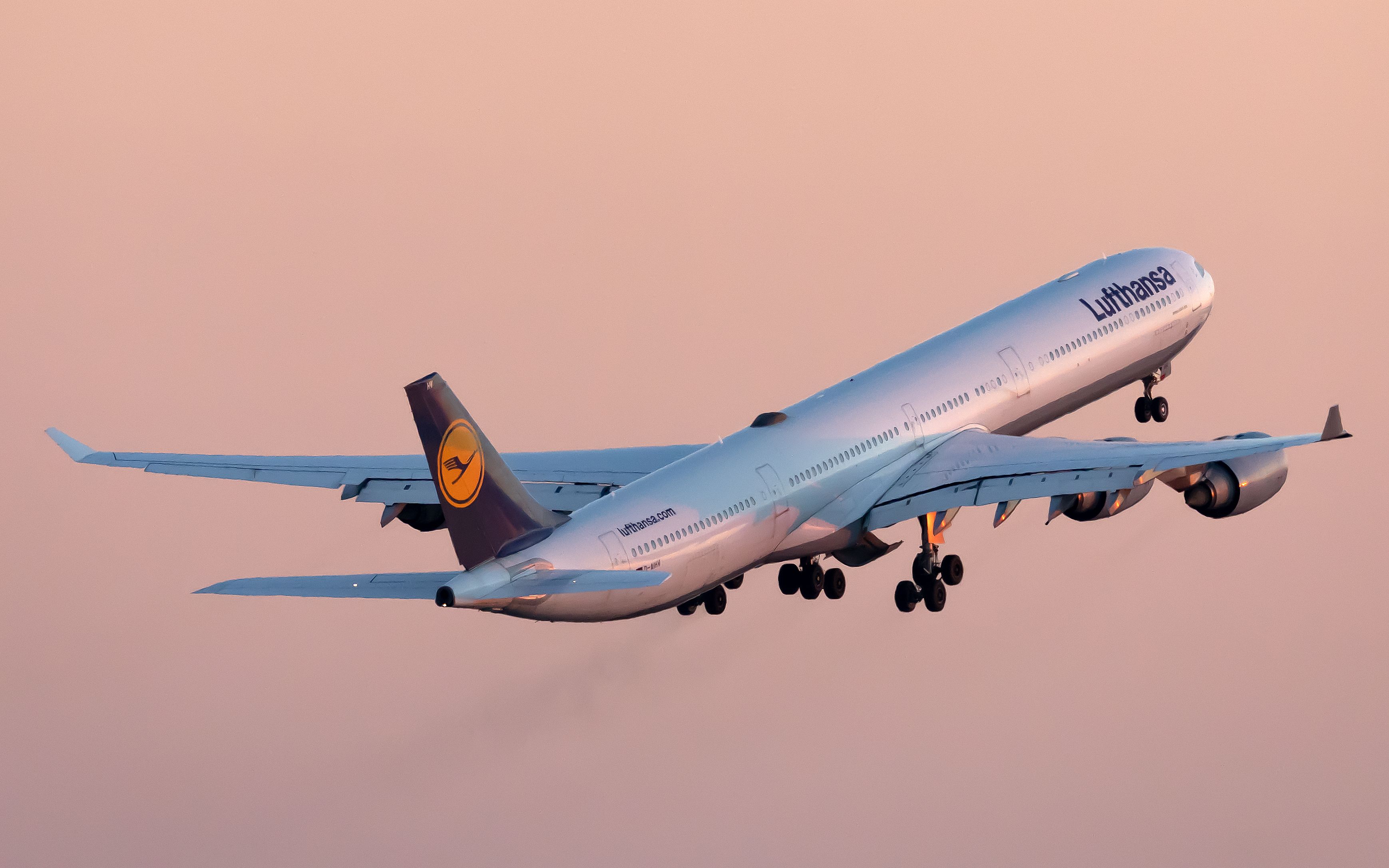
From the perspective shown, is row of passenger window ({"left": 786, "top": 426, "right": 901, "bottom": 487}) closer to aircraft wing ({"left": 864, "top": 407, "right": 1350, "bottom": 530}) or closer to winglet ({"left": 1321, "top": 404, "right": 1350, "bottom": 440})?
aircraft wing ({"left": 864, "top": 407, "right": 1350, "bottom": 530})

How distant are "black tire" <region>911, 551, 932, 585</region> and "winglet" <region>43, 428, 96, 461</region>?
18430 millimetres

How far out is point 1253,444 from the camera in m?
46.6

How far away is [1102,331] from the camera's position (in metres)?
57.3

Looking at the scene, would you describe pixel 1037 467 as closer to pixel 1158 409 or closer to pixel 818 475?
pixel 818 475

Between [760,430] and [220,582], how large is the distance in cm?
1466

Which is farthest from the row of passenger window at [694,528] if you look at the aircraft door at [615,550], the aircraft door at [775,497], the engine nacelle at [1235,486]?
the engine nacelle at [1235,486]

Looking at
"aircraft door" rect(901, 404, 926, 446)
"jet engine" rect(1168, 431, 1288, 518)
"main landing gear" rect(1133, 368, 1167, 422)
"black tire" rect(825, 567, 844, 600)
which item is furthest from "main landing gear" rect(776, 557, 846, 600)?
"main landing gear" rect(1133, 368, 1167, 422)

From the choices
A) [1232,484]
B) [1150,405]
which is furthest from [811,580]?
[1150,405]

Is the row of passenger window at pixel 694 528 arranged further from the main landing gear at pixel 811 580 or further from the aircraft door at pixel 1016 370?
the aircraft door at pixel 1016 370

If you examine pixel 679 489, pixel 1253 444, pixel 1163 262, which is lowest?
pixel 1253 444

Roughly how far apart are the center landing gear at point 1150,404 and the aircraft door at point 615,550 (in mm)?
22719

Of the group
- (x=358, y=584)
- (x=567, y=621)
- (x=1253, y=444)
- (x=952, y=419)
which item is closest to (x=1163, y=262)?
(x=952, y=419)

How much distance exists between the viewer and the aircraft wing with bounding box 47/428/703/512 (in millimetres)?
50125

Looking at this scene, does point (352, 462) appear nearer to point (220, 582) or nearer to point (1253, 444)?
point (220, 582)
